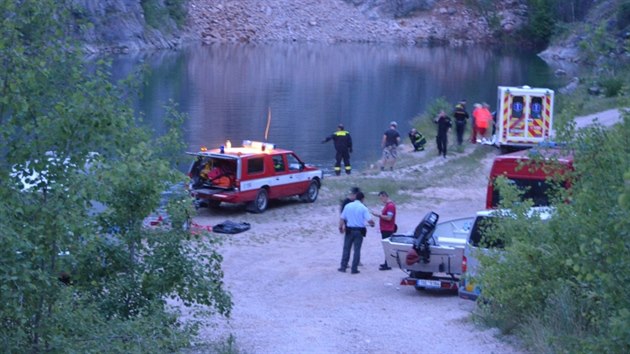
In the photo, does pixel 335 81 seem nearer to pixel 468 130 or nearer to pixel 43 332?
pixel 468 130

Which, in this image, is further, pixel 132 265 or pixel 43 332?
pixel 132 265

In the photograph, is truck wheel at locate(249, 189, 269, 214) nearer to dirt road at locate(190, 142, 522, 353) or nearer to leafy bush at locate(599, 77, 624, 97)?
dirt road at locate(190, 142, 522, 353)

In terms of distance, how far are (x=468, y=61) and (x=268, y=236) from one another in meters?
69.9

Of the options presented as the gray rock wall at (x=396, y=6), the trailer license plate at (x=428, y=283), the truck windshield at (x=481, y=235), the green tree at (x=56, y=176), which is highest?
the gray rock wall at (x=396, y=6)

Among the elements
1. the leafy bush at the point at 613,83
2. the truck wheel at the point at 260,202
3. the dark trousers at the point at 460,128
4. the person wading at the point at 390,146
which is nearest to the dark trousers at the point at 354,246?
the leafy bush at the point at 613,83

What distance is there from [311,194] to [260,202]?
2345 mm

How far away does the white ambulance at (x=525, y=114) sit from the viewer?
1198 inches

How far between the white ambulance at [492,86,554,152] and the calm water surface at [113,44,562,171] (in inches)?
258

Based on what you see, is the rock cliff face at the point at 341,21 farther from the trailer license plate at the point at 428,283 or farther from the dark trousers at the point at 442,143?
the trailer license plate at the point at 428,283

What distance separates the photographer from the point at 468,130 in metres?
39.2

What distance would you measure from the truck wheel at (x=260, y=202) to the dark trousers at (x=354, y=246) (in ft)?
22.0

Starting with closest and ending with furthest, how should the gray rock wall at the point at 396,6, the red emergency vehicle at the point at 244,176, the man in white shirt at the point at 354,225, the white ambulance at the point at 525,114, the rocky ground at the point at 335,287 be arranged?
the rocky ground at the point at 335,287 < the man in white shirt at the point at 354,225 < the red emergency vehicle at the point at 244,176 < the white ambulance at the point at 525,114 < the gray rock wall at the point at 396,6

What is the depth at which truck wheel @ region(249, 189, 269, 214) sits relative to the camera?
24.3 m

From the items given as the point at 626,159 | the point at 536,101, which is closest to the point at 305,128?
the point at 536,101
